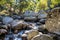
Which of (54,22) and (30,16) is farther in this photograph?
(30,16)

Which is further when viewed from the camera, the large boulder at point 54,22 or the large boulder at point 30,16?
the large boulder at point 30,16

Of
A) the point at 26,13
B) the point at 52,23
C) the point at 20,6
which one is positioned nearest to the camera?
the point at 52,23

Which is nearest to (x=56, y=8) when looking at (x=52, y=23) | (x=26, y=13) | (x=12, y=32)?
(x=52, y=23)

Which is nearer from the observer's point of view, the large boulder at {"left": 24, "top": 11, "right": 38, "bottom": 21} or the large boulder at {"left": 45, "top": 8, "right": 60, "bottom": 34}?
the large boulder at {"left": 45, "top": 8, "right": 60, "bottom": 34}

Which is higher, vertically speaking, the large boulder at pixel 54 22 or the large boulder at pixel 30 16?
the large boulder at pixel 54 22

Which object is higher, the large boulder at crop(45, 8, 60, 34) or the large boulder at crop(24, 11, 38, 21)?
the large boulder at crop(45, 8, 60, 34)

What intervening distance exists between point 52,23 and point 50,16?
0.50 meters

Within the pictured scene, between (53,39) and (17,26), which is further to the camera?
(17,26)

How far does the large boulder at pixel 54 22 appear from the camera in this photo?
8.80m

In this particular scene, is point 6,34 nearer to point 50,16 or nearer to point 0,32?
point 0,32

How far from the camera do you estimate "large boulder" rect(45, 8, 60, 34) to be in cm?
880

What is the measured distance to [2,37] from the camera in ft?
42.0

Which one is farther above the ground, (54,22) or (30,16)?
(54,22)

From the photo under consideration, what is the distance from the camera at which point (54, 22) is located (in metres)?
9.34
